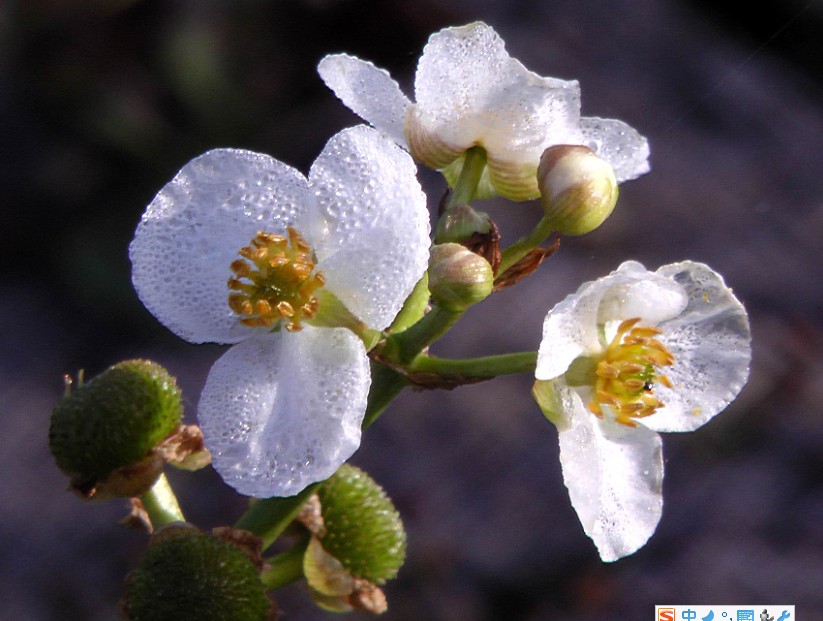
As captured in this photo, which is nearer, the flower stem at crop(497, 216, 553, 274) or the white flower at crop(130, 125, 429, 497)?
the white flower at crop(130, 125, 429, 497)

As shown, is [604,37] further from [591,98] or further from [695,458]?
[695,458]

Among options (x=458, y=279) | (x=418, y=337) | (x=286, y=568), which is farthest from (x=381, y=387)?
(x=286, y=568)

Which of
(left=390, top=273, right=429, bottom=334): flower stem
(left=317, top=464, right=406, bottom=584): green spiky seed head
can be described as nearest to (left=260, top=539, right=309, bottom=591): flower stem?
(left=317, top=464, right=406, bottom=584): green spiky seed head

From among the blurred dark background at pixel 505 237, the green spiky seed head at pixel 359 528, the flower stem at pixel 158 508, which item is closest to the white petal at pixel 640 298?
the green spiky seed head at pixel 359 528

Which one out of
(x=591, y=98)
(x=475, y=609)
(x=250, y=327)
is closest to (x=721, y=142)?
(x=591, y=98)

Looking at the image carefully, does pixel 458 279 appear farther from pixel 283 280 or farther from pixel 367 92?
pixel 367 92

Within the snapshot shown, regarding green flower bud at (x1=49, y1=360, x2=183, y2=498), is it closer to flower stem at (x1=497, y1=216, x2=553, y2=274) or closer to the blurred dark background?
flower stem at (x1=497, y1=216, x2=553, y2=274)

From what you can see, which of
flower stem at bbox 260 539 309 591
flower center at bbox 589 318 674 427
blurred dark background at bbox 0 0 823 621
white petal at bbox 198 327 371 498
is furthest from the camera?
blurred dark background at bbox 0 0 823 621
